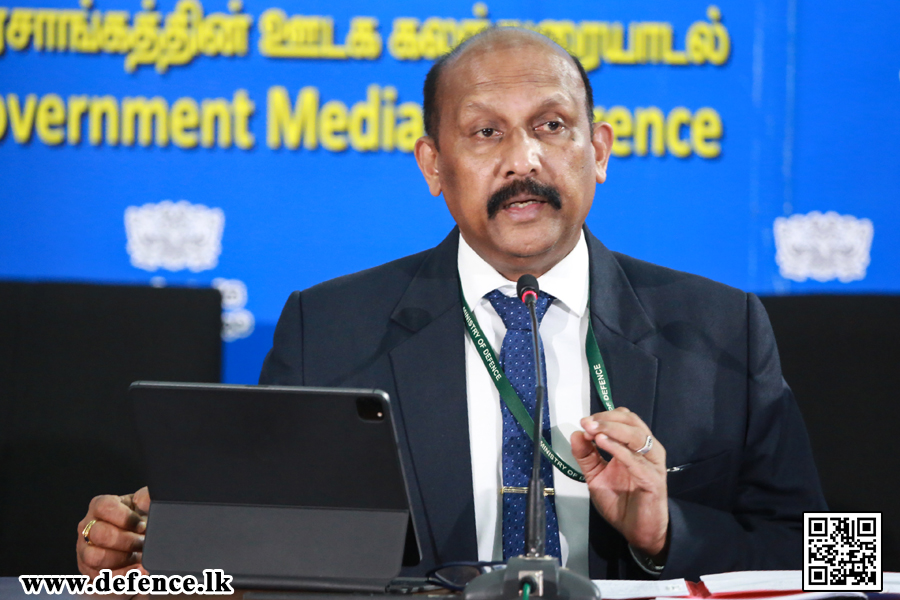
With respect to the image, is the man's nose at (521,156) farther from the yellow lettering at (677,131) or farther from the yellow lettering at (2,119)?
the yellow lettering at (2,119)

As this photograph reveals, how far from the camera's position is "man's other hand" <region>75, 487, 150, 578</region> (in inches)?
51.9

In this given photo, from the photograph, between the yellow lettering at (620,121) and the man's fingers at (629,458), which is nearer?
the man's fingers at (629,458)

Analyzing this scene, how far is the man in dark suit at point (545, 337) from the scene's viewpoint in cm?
161

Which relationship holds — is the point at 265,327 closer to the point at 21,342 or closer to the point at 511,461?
the point at 21,342

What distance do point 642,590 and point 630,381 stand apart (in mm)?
642

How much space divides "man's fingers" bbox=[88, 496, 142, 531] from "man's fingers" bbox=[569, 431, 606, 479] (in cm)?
66

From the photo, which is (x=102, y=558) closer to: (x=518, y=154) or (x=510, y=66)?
(x=518, y=154)

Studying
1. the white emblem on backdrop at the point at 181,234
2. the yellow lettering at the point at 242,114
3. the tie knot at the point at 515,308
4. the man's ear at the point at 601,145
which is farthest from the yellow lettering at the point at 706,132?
the white emblem on backdrop at the point at 181,234

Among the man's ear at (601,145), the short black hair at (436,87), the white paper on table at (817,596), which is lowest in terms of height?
the white paper on table at (817,596)

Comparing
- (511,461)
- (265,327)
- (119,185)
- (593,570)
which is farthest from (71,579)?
(119,185)

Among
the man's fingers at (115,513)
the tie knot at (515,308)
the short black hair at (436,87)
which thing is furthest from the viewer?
the short black hair at (436,87)

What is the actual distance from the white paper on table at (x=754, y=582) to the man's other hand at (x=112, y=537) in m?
0.80

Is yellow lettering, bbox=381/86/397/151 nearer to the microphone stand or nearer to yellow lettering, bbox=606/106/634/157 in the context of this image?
yellow lettering, bbox=606/106/634/157

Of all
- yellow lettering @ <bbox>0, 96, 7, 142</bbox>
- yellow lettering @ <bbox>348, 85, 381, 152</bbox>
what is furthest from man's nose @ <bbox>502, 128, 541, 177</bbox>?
yellow lettering @ <bbox>0, 96, 7, 142</bbox>
